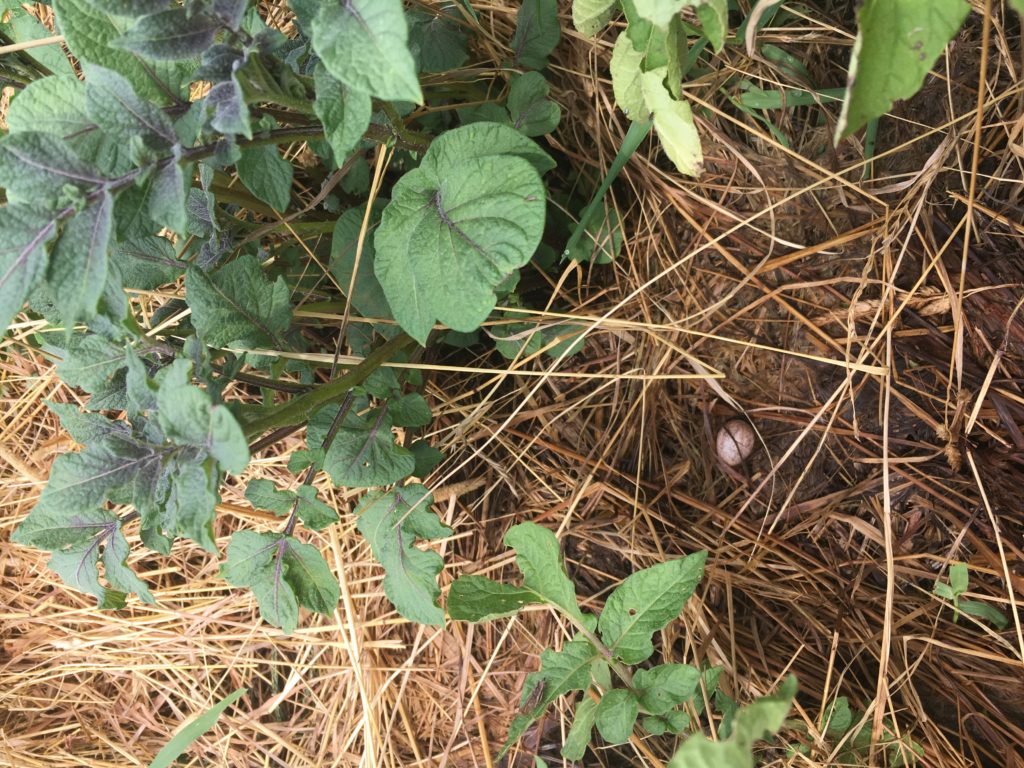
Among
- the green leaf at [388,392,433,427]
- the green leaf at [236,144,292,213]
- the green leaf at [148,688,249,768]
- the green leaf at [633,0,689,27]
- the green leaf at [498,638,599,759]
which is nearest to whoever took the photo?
the green leaf at [633,0,689,27]

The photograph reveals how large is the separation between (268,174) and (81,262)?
0.75ft

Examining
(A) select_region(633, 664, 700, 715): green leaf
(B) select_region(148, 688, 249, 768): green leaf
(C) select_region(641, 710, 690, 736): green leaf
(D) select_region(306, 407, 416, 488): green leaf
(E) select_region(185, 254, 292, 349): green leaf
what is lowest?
(B) select_region(148, 688, 249, 768): green leaf

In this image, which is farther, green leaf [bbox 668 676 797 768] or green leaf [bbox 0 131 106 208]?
green leaf [bbox 0 131 106 208]

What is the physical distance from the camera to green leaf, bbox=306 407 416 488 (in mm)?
978

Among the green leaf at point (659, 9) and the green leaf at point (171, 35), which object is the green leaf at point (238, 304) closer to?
the green leaf at point (171, 35)

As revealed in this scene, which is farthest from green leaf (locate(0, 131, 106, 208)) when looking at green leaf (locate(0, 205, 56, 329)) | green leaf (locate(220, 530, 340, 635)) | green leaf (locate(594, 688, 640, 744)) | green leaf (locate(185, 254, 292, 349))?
green leaf (locate(594, 688, 640, 744))

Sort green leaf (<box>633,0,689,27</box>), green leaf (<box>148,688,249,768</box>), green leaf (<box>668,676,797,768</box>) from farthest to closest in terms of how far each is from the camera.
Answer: green leaf (<box>148,688,249,768</box>)
green leaf (<box>633,0,689,27</box>)
green leaf (<box>668,676,797,768</box>)

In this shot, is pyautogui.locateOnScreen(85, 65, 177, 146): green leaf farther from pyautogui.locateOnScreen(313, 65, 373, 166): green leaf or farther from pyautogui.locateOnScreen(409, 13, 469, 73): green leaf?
pyautogui.locateOnScreen(409, 13, 469, 73): green leaf

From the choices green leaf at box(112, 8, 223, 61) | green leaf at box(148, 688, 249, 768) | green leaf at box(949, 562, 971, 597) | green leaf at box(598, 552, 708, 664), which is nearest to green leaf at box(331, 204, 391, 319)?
green leaf at box(112, 8, 223, 61)

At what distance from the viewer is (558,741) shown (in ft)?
4.19

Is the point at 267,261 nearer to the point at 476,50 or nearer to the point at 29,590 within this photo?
the point at 476,50

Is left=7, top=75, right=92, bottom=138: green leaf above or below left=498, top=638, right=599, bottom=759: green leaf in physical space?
above

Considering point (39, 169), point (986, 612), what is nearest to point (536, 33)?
point (39, 169)

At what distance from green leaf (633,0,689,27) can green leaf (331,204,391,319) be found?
1.69 ft
